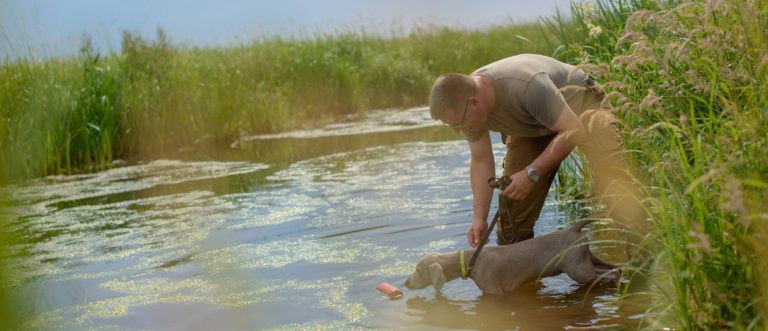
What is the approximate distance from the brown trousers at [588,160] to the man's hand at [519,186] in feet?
0.45

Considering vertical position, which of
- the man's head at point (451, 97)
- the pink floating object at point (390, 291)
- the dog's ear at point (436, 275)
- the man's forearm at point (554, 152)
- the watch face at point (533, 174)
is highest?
the man's head at point (451, 97)

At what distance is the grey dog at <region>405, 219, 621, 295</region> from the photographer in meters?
5.84

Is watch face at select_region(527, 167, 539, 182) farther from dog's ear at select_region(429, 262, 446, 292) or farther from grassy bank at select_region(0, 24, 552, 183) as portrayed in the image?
grassy bank at select_region(0, 24, 552, 183)

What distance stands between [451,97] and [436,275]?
1051mm

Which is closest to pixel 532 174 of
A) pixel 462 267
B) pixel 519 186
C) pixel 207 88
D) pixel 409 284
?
pixel 519 186

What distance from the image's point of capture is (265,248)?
7.95 m

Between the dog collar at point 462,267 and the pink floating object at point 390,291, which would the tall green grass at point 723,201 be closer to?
the dog collar at point 462,267

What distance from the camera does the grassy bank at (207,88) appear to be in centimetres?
1401

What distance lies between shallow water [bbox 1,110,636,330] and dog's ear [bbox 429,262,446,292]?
0.12m

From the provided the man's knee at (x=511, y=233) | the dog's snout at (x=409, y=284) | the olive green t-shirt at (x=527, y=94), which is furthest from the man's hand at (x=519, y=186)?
the dog's snout at (x=409, y=284)

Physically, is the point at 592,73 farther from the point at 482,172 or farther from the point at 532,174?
the point at 532,174

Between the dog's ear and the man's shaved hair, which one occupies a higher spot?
the man's shaved hair

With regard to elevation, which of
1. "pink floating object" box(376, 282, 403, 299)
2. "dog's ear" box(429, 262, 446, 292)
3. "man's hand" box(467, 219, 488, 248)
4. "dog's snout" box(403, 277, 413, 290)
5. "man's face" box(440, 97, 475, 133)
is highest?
"man's face" box(440, 97, 475, 133)

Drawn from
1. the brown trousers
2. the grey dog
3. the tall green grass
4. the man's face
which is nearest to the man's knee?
the brown trousers
